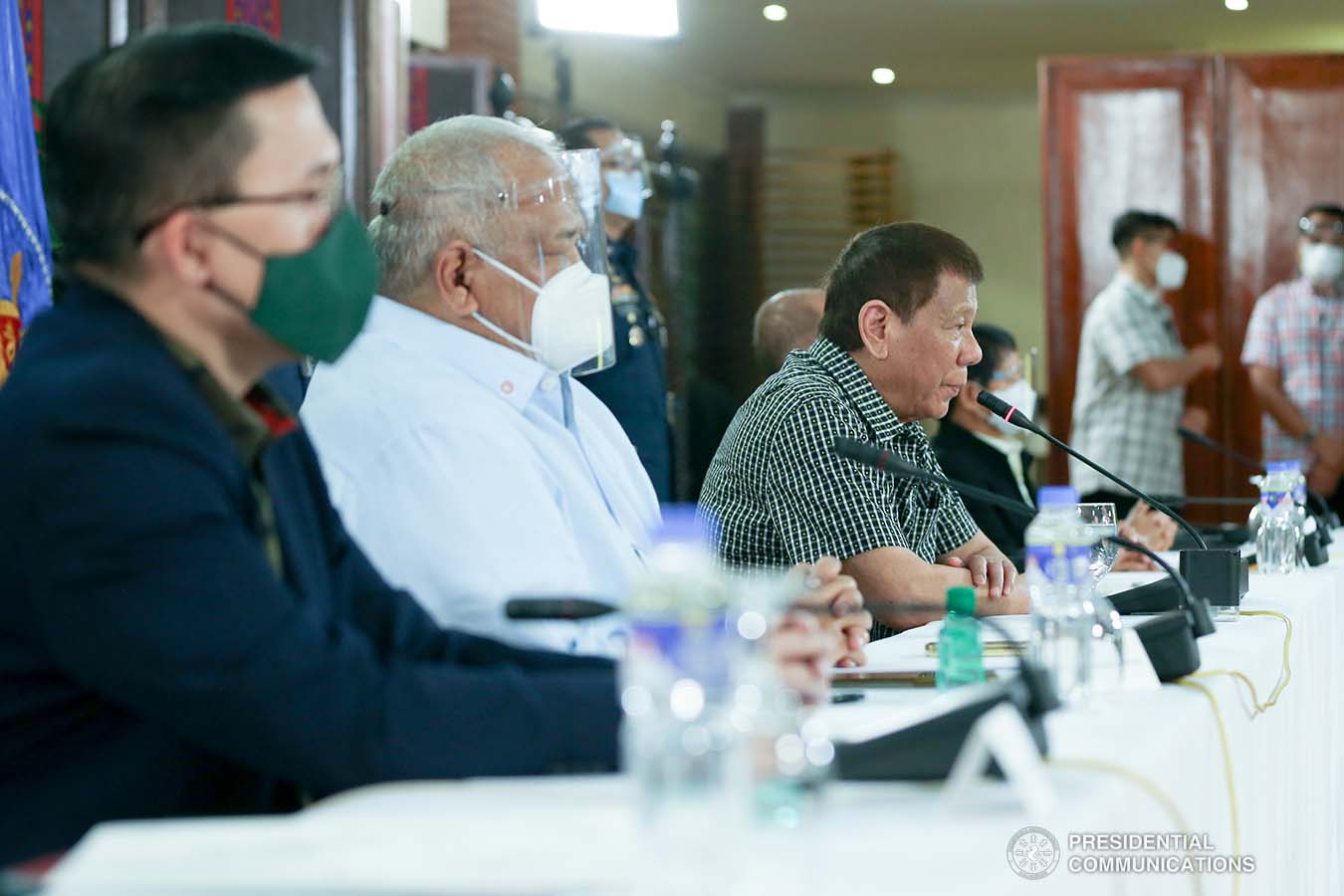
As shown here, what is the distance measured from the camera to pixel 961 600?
1.62m

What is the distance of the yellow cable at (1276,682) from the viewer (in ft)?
5.61

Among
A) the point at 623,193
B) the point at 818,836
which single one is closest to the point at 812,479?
the point at 818,836

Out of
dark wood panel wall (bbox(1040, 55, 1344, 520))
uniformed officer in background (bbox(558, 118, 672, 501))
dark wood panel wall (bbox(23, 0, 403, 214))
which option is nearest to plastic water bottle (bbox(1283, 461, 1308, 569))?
uniformed officer in background (bbox(558, 118, 672, 501))

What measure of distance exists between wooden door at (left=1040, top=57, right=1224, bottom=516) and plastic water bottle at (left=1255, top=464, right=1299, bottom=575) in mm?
3230

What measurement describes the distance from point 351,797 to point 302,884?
0.82ft

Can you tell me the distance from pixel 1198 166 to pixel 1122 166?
0.93 ft

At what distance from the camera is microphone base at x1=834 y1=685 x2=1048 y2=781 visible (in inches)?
46.6

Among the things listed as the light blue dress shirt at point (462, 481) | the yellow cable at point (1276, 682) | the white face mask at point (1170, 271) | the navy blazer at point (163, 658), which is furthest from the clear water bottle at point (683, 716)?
the white face mask at point (1170, 271)

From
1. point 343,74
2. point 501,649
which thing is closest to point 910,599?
point 501,649

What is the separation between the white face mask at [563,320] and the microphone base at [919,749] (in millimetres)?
902

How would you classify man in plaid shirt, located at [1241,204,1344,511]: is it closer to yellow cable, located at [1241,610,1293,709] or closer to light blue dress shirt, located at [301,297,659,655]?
yellow cable, located at [1241,610,1293,709]

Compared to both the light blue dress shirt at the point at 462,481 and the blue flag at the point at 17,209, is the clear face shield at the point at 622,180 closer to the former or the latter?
the blue flag at the point at 17,209

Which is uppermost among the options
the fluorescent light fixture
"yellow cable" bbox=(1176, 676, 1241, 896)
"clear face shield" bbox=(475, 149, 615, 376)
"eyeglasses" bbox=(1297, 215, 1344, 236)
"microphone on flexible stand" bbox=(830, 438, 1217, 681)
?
the fluorescent light fixture

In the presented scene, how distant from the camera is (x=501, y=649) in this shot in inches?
62.4
